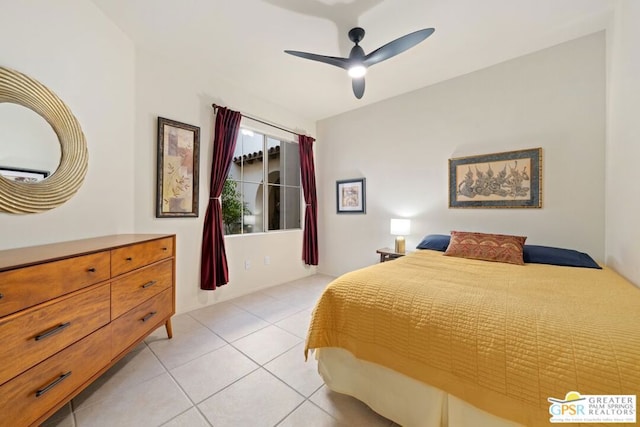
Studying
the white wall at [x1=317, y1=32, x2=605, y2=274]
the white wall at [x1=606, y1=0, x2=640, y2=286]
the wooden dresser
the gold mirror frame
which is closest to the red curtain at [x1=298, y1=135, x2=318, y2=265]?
the white wall at [x1=317, y1=32, x2=605, y2=274]

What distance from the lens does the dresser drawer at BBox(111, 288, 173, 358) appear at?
1.49 meters

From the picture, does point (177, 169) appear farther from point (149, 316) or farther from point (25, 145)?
point (149, 316)

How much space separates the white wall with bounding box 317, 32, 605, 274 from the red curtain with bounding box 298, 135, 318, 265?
31cm

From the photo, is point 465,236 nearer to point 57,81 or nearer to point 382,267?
point 382,267

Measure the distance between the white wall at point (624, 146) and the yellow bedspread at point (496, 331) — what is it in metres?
0.28

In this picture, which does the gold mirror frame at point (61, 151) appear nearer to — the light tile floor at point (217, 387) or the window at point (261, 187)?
the light tile floor at point (217, 387)

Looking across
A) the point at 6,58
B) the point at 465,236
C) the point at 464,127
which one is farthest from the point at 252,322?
the point at 464,127

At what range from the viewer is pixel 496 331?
96cm

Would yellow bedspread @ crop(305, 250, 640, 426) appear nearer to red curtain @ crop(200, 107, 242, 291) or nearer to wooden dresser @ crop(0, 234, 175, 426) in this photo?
wooden dresser @ crop(0, 234, 175, 426)

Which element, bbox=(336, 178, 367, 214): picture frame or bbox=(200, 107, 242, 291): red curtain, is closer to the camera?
bbox=(200, 107, 242, 291): red curtain

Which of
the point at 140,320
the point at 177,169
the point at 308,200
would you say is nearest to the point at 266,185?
the point at 308,200

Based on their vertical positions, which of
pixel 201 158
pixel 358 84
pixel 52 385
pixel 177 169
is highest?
pixel 358 84

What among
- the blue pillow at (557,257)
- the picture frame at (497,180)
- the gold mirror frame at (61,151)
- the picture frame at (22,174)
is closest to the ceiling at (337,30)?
the gold mirror frame at (61,151)

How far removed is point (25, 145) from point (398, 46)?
2585 mm
